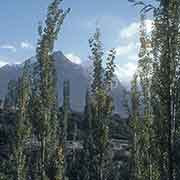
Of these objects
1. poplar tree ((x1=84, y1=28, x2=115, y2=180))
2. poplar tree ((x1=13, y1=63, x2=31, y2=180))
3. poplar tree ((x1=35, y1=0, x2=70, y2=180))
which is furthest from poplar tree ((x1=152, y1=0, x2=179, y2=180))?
poplar tree ((x1=13, y1=63, x2=31, y2=180))

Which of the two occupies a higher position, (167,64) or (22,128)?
(167,64)

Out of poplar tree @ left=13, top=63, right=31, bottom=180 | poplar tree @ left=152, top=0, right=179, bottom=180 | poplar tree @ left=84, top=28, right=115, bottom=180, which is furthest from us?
poplar tree @ left=13, top=63, right=31, bottom=180

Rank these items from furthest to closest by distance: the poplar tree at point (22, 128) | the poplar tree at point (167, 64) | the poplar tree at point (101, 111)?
1. the poplar tree at point (22, 128)
2. the poplar tree at point (101, 111)
3. the poplar tree at point (167, 64)

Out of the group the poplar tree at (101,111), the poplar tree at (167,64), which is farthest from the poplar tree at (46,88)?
the poplar tree at (167,64)

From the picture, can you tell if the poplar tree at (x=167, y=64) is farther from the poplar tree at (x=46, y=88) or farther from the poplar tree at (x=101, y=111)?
the poplar tree at (x=46, y=88)

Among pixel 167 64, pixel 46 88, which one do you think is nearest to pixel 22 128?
pixel 46 88

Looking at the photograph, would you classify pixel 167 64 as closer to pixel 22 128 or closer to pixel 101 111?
pixel 101 111

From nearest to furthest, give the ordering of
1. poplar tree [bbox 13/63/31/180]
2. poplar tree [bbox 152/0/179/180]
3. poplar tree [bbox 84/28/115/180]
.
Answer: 1. poplar tree [bbox 152/0/179/180]
2. poplar tree [bbox 84/28/115/180]
3. poplar tree [bbox 13/63/31/180]

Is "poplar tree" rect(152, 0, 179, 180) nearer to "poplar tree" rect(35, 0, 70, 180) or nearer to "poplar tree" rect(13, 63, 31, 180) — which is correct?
"poplar tree" rect(35, 0, 70, 180)

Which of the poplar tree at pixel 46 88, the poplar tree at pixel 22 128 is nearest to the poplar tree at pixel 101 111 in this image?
the poplar tree at pixel 46 88

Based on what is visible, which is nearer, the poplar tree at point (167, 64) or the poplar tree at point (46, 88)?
the poplar tree at point (167, 64)


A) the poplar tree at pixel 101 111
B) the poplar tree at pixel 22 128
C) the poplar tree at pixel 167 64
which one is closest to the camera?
the poplar tree at pixel 167 64

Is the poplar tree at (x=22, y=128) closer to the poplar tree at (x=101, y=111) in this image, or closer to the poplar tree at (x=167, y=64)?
the poplar tree at (x=101, y=111)

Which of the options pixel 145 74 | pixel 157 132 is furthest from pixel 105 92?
pixel 157 132
